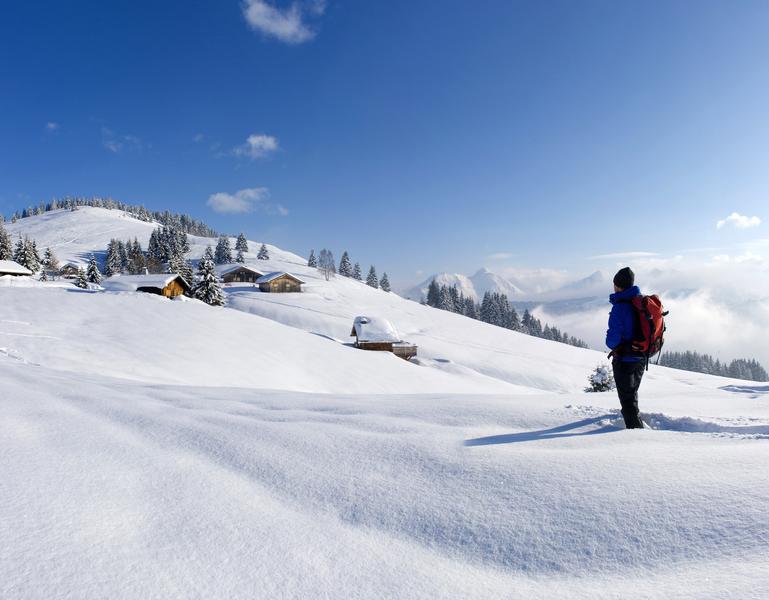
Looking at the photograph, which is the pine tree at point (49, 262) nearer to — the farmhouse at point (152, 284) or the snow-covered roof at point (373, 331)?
the farmhouse at point (152, 284)

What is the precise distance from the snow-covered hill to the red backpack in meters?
0.89

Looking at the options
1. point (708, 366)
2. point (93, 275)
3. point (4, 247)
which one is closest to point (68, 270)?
point (93, 275)

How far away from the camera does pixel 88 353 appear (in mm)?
14102

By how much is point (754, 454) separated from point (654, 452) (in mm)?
607

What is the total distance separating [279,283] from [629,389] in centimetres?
7112

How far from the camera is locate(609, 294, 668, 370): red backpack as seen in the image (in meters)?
4.36

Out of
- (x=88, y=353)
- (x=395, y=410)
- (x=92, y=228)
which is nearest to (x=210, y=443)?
(x=395, y=410)

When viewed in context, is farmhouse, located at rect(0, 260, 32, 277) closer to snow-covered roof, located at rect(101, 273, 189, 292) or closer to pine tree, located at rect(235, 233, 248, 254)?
snow-covered roof, located at rect(101, 273, 189, 292)

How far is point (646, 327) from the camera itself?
4.36 m

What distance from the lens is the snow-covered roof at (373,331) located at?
38.8 meters

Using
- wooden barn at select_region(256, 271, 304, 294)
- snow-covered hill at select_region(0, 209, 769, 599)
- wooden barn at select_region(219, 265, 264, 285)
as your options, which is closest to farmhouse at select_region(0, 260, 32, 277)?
wooden barn at select_region(256, 271, 304, 294)

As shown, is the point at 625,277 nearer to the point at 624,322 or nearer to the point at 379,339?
the point at 624,322

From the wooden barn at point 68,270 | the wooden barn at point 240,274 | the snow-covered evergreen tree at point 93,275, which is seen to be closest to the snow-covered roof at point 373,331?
the wooden barn at point 240,274

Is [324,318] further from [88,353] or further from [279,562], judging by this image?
[279,562]
